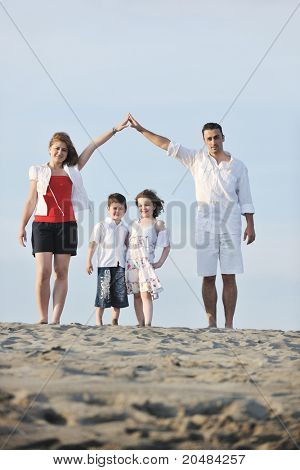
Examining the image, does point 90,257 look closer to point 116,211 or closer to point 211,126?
point 116,211

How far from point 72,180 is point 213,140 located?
5.00 ft

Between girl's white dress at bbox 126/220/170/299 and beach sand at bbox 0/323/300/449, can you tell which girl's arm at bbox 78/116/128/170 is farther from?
beach sand at bbox 0/323/300/449

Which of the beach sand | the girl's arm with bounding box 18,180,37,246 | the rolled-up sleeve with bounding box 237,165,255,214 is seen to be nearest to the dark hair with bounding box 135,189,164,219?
the rolled-up sleeve with bounding box 237,165,255,214

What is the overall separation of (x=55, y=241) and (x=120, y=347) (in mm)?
1980

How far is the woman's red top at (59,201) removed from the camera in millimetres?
7652

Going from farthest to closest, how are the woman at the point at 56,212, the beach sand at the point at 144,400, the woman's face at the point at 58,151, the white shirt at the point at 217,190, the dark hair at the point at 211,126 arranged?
the dark hair at the point at 211,126, the white shirt at the point at 217,190, the woman's face at the point at 58,151, the woman at the point at 56,212, the beach sand at the point at 144,400

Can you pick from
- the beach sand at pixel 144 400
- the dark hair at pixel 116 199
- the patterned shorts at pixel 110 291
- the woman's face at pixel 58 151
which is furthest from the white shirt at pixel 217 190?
the beach sand at pixel 144 400

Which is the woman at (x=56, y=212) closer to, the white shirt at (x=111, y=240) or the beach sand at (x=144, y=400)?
the white shirt at (x=111, y=240)

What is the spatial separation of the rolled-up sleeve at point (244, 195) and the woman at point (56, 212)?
5.11 ft

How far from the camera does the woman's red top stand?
25.1ft

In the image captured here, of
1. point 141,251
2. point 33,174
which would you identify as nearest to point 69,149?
point 33,174

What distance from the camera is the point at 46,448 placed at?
14.7 ft

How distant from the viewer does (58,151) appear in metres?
7.77
